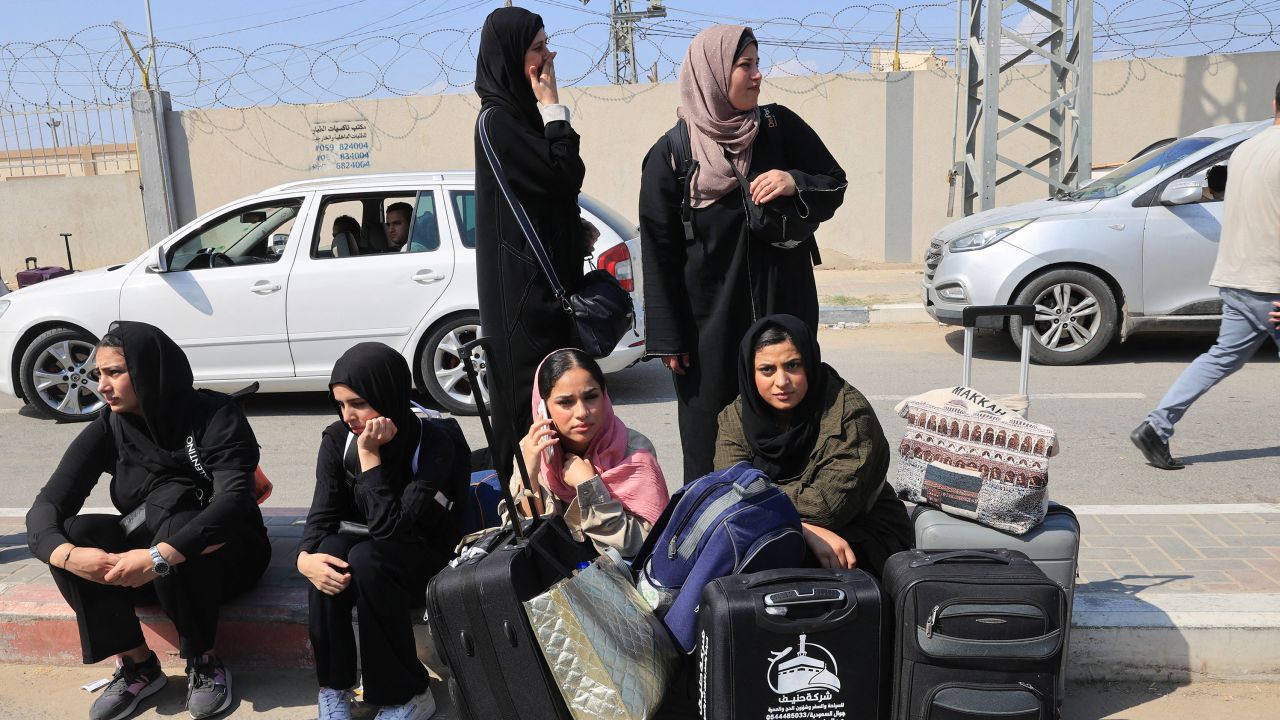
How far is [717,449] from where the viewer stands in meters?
3.27

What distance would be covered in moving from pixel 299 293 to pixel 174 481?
3.67 meters

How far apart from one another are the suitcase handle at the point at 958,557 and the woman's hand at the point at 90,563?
243cm

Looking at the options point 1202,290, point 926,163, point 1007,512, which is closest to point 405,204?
point 1007,512

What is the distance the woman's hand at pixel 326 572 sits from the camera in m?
3.01

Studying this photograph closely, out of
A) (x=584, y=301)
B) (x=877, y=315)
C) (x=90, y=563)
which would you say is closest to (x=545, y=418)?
(x=584, y=301)

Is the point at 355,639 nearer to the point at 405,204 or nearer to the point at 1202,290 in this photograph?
the point at 405,204

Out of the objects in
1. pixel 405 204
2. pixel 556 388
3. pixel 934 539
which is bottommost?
pixel 934 539

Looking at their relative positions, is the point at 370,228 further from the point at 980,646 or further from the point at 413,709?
the point at 980,646

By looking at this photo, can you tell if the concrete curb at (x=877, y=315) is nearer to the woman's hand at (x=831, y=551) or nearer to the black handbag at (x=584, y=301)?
the black handbag at (x=584, y=301)

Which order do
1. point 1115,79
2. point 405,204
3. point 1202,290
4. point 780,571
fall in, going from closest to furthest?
point 780,571 < point 405,204 < point 1202,290 < point 1115,79

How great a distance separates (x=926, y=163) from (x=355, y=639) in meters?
11.9

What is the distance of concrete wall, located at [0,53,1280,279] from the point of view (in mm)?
12906

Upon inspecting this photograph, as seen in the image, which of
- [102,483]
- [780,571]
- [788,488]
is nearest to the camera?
[780,571]

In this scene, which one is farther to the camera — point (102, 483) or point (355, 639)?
point (102, 483)
